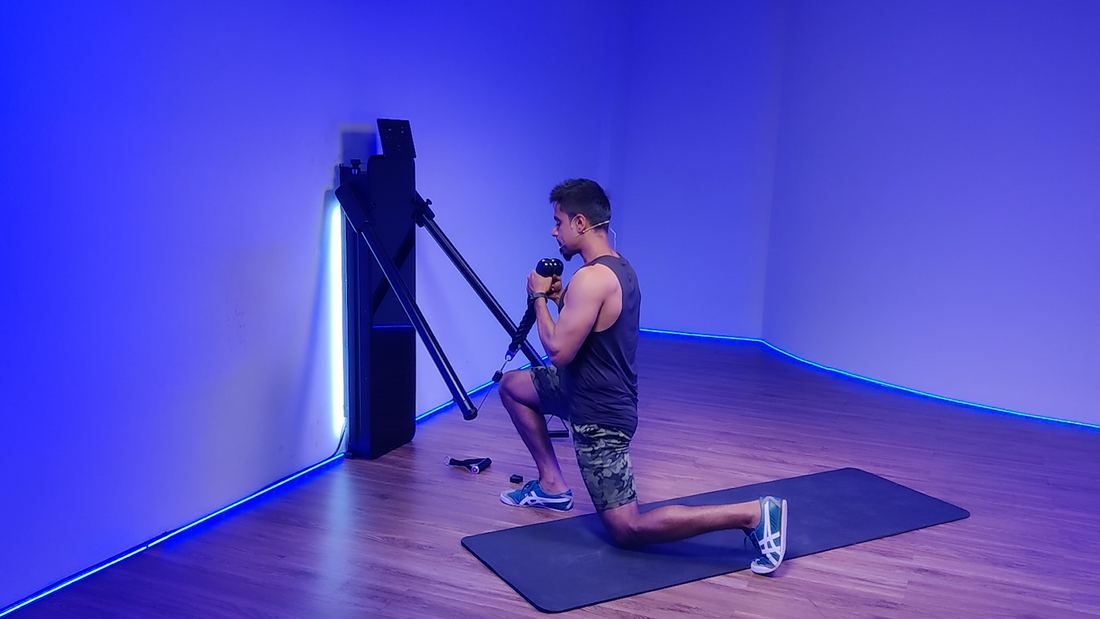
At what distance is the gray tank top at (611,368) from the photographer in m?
3.12

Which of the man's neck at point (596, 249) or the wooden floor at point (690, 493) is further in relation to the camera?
the man's neck at point (596, 249)

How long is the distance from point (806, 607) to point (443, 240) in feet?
7.31

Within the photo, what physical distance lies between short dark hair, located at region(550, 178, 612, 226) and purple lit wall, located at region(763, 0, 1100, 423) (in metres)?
3.19

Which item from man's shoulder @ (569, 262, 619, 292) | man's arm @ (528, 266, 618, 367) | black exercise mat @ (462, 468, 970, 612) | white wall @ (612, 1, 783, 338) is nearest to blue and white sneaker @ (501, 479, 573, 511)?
black exercise mat @ (462, 468, 970, 612)

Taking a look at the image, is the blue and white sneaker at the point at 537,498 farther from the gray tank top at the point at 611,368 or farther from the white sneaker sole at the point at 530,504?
the gray tank top at the point at 611,368

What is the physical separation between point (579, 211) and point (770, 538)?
50.3 inches

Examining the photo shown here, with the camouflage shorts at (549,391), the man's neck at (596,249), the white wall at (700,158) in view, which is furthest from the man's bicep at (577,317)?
the white wall at (700,158)

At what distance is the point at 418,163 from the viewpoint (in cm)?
462

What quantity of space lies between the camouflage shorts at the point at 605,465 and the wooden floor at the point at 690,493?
14.5 inches

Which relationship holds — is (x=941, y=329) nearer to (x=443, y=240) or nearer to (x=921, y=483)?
(x=921, y=483)

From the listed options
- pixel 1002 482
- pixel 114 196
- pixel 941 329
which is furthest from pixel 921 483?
pixel 114 196

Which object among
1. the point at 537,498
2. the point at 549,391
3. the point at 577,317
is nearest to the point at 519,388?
the point at 549,391

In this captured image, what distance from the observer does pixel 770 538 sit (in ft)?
9.94

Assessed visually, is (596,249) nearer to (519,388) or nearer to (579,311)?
(579,311)
